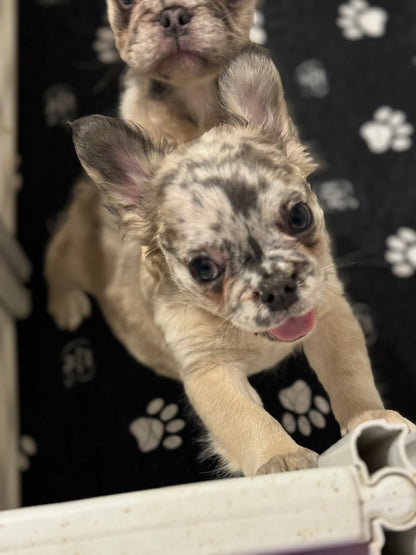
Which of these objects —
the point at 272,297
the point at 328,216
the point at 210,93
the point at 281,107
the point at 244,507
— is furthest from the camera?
the point at 328,216

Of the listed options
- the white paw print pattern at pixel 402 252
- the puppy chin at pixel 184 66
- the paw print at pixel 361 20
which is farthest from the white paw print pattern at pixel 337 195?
the puppy chin at pixel 184 66

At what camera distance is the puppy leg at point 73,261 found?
5.90ft

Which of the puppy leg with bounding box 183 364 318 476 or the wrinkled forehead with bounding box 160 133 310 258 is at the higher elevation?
the wrinkled forehead with bounding box 160 133 310 258

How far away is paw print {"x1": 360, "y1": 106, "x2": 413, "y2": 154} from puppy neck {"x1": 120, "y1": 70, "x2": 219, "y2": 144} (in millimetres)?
898

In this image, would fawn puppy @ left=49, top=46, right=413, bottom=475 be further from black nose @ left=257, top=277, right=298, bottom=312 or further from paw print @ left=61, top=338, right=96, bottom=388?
paw print @ left=61, top=338, right=96, bottom=388

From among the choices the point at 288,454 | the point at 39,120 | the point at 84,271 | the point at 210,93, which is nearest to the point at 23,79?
the point at 39,120

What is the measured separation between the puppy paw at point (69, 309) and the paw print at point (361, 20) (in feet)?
4.59

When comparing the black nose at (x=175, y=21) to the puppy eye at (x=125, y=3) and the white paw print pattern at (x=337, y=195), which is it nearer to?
the puppy eye at (x=125, y=3)

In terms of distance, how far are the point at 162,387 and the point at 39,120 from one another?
3.73ft

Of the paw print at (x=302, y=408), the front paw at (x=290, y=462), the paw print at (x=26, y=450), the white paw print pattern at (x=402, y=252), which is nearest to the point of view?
the front paw at (x=290, y=462)

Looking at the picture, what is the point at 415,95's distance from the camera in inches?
85.7

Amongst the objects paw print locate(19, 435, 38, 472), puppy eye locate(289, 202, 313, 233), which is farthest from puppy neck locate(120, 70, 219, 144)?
paw print locate(19, 435, 38, 472)

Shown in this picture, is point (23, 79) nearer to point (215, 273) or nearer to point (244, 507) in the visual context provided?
point (215, 273)

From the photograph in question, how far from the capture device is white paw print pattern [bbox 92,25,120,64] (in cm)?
230
